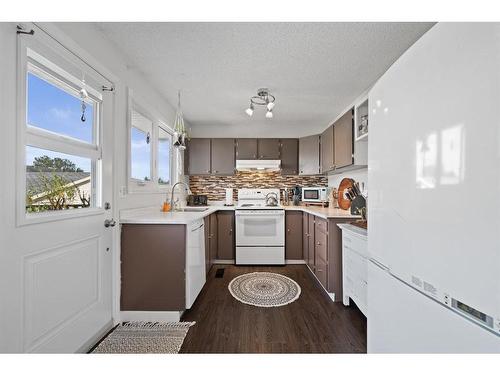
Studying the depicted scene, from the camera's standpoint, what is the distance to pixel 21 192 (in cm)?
111

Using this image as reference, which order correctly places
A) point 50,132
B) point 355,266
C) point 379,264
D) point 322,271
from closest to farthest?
point 379,264, point 50,132, point 355,266, point 322,271

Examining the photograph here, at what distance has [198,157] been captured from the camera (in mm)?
3908

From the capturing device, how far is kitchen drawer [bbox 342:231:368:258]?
71.4 inches

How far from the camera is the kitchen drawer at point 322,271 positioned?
245cm

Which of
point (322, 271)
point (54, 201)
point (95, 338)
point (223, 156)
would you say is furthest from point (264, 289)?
point (223, 156)

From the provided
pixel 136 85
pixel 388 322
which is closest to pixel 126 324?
pixel 388 322

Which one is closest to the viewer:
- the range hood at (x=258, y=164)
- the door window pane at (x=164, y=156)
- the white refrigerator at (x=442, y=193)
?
the white refrigerator at (x=442, y=193)

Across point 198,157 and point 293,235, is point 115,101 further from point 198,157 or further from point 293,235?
point 293,235

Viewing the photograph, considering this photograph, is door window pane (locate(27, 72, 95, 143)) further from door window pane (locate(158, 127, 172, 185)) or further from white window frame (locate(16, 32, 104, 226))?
door window pane (locate(158, 127, 172, 185))

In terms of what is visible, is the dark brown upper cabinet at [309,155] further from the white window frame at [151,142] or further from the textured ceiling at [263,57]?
the white window frame at [151,142]

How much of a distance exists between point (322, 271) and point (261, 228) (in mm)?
1129

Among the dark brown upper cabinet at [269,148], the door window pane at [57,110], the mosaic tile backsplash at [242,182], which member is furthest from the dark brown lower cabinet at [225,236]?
the door window pane at [57,110]

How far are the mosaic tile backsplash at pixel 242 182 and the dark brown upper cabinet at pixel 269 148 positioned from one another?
36 centimetres

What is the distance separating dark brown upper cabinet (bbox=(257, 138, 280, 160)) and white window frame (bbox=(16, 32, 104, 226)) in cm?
253
